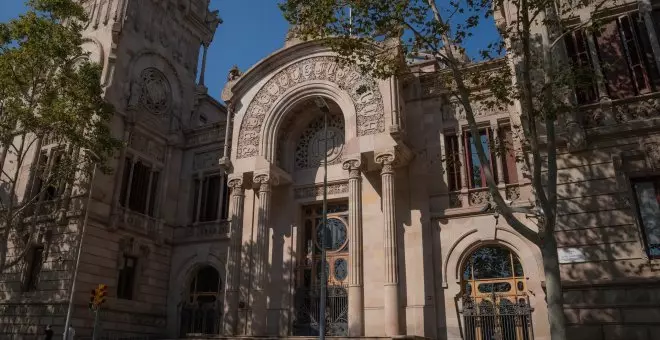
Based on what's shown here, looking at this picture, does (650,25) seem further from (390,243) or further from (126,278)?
(126,278)

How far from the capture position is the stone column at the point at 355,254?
17.5 m

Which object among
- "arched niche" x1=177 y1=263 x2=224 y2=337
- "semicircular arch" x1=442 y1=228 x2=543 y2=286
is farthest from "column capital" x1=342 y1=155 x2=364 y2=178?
"arched niche" x1=177 y1=263 x2=224 y2=337

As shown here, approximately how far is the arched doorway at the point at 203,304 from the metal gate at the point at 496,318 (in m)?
11.4

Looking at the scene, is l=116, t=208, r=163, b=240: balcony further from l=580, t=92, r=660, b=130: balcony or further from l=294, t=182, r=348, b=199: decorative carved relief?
l=580, t=92, r=660, b=130: balcony

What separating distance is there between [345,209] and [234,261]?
513 centimetres

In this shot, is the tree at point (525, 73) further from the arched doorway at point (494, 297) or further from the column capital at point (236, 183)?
the column capital at point (236, 183)

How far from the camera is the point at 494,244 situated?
17.8 m

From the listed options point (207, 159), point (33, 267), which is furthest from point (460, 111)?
point (33, 267)

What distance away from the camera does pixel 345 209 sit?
2134cm

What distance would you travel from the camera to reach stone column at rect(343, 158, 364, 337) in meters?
17.5

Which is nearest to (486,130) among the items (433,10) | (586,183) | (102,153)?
(586,183)

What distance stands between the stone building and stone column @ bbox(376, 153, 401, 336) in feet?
0.16

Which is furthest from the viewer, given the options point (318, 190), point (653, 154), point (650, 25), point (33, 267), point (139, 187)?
point (139, 187)

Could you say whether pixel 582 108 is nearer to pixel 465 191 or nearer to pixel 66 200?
pixel 465 191
